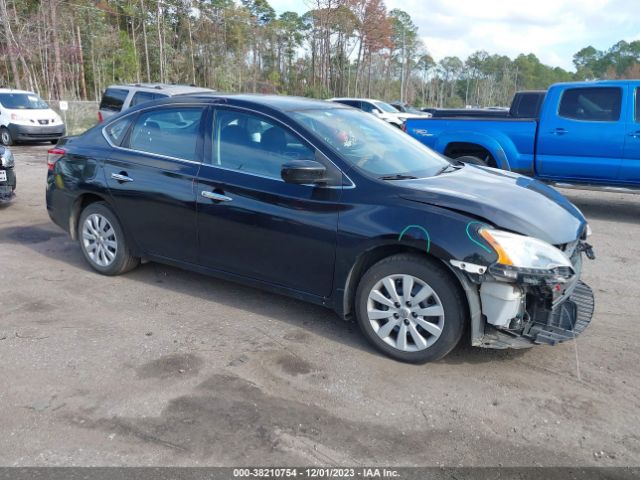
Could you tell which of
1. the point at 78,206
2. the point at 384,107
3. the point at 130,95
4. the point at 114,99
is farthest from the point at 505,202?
the point at 384,107

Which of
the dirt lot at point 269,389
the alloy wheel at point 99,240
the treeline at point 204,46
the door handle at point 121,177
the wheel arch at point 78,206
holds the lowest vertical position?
the dirt lot at point 269,389

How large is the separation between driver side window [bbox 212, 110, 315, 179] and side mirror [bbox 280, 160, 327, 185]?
21 centimetres

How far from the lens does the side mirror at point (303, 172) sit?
3.91m

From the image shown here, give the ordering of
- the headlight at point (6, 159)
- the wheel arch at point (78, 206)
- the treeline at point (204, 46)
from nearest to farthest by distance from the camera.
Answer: the wheel arch at point (78, 206)
the headlight at point (6, 159)
the treeline at point (204, 46)

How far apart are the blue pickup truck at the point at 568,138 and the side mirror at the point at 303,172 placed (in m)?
4.67

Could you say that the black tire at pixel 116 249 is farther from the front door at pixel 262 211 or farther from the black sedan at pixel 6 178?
the black sedan at pixel 6 178

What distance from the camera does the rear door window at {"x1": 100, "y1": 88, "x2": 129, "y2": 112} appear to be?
1397 cm

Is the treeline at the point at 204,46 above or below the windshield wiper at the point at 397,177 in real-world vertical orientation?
above

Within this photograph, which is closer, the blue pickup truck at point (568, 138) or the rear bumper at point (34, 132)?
the blue pickup truck at point (568, 138)

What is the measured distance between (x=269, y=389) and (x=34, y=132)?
17.9m

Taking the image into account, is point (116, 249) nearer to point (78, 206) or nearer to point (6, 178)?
point (78, 206)

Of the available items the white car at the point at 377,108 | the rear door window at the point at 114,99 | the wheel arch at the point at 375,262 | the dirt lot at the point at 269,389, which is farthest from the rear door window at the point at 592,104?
the white car at the point at 377,108

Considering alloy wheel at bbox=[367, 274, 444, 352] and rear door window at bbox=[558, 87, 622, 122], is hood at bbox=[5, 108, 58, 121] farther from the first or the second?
alloy wheel at bbox=[367, 274, 444, 352]

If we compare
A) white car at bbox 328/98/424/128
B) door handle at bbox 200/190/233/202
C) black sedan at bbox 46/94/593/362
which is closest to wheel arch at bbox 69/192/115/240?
black sedan at bbox 46/94/593/362
